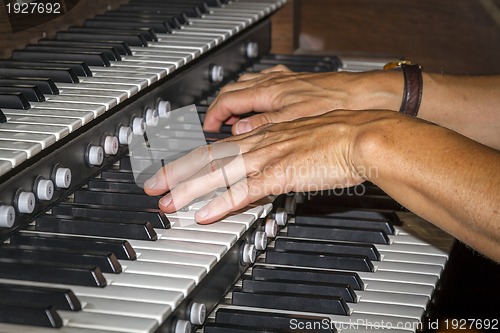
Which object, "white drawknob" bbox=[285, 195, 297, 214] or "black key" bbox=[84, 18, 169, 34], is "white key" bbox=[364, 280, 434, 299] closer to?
"white drawknob" bbox=[285, 195, 297, 214]

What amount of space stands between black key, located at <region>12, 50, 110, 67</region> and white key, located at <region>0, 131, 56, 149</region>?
497 millimetres

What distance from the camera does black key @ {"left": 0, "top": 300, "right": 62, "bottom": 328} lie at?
1.36 m

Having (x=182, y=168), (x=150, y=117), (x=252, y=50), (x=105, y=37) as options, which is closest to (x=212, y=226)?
(x=182, y=168)

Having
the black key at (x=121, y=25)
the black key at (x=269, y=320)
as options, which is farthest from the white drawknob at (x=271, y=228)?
the black key at (x=121, y=25)

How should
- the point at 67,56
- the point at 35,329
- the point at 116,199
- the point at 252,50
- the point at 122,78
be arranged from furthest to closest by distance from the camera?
the point at 252,50, the point at 67,56, the point at 122,78, the point at 116,199, the point at 35,329

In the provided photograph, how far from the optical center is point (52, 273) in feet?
4.95

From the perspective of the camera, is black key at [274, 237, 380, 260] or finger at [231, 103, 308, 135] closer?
black key at [274, 237, 380, 260]

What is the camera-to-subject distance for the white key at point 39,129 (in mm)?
1664

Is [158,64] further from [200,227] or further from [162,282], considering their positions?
[162,282]

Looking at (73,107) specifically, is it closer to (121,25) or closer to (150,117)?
(150,117)

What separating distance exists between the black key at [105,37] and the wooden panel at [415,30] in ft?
6.87

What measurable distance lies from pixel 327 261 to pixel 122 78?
2.09 feet

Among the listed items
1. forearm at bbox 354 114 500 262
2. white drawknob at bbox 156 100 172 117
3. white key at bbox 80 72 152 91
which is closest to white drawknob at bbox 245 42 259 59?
white drawknob at bbox 156 100 172 117

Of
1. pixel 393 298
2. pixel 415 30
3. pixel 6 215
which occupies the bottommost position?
pixel 415 30
